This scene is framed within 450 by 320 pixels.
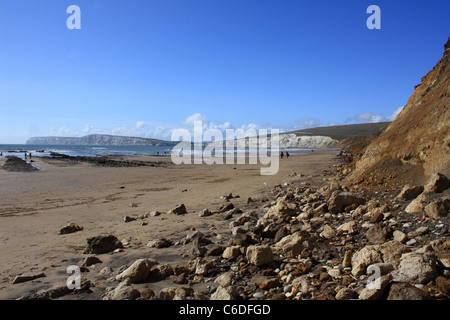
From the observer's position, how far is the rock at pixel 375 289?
8.50 feet

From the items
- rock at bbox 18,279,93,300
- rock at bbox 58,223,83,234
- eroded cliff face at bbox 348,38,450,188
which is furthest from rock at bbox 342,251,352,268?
rock at bbox 58,223,83,234

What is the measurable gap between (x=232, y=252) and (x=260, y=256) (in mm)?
531

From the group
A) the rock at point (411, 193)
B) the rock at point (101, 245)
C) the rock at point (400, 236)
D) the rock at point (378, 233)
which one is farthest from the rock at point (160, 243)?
the rock at point (411, 193)

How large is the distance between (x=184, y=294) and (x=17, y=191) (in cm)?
1452

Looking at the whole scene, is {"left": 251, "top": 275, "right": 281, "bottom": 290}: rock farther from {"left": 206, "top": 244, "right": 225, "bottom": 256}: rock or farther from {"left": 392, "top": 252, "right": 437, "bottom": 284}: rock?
{"left": 392, "top": 252, "right": 437, "bottom": 284}: rock

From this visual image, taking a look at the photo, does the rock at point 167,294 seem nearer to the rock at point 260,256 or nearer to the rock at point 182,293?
the rock at point 182,293

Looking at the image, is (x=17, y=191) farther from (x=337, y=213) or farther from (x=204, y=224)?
(x=337, y=213)

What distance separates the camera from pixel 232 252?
423 cm

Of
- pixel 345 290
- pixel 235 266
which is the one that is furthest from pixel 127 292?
pixel 345 290

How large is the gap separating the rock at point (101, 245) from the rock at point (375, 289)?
4.08 metres
